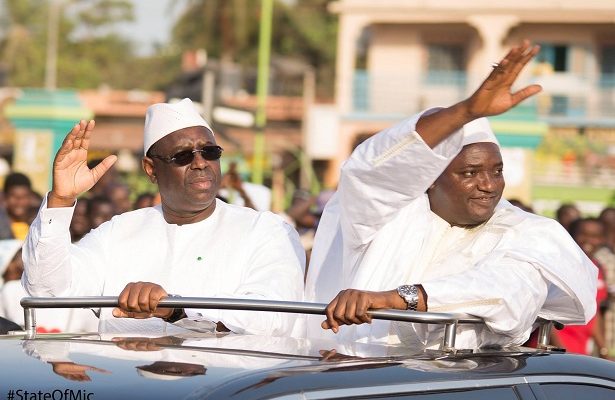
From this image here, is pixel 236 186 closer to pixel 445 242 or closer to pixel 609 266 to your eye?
pixel 609 266

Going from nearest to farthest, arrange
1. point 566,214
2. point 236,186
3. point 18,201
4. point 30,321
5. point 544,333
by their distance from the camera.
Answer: point 30,321 → point 544,333 → point 236,186 → point 18,201 → point 566,214

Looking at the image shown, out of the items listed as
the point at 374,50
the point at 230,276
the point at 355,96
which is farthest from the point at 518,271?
the point at 374,50

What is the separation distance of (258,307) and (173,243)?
4.88ft

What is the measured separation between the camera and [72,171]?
5.38m

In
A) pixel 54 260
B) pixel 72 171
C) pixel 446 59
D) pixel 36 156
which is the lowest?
pixel 54 260

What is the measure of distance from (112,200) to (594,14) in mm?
25898

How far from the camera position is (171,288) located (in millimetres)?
5594

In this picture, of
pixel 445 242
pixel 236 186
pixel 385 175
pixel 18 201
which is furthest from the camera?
pixel 18 201

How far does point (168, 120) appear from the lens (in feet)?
19.5

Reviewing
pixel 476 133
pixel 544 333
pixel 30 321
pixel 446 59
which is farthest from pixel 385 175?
pixel 446 59

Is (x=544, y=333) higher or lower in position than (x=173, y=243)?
lower

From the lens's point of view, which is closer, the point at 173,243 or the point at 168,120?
the point at 173,243

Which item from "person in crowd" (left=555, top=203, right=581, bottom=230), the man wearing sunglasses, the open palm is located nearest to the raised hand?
the man wearing sunglasses

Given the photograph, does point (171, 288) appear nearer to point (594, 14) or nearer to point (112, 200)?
point (112, 200)
